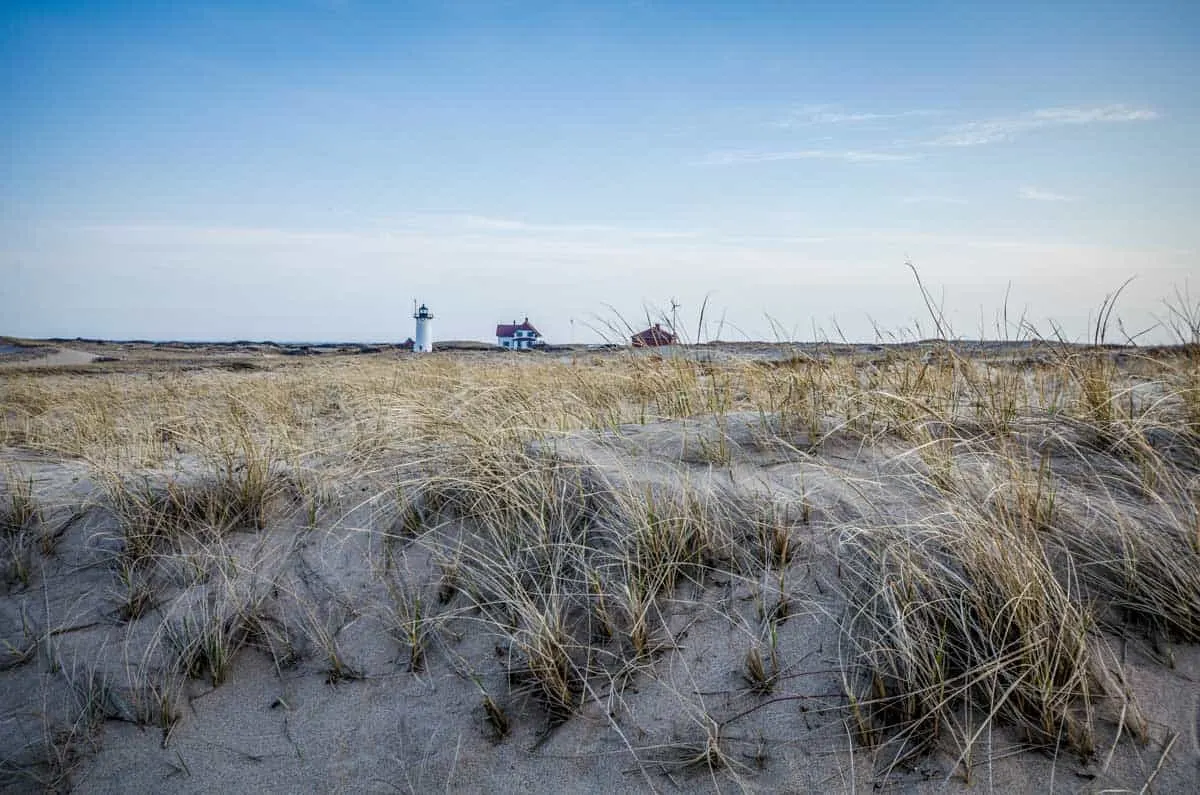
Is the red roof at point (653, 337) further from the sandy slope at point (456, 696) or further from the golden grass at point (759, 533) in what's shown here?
the sandy slope at point (456, 696)

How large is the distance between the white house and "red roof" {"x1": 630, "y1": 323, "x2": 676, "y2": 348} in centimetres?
4835

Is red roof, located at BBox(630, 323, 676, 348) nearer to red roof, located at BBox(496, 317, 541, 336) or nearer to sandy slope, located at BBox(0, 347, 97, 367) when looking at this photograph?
sandy slope, located at BBox(0, 347, 97, 367)

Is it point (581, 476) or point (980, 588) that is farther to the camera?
point (581, 476)

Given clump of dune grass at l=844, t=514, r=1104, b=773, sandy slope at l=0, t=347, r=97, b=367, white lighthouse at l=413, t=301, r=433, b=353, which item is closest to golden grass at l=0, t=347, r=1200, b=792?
clump of dune grass at l=844, t=514, r=1104, b=773

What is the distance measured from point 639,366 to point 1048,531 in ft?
8.90

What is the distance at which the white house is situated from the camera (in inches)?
2088

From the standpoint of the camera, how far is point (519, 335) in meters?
53.3

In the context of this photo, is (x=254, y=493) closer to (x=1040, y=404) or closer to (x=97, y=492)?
(x=97, y=492)

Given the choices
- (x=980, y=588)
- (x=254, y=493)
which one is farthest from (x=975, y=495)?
(x=254, y=493)

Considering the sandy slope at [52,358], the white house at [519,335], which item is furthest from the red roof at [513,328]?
the sandy slope at [52,358]

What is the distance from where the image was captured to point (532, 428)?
3.02 meters

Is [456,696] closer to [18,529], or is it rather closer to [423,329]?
[18,529]

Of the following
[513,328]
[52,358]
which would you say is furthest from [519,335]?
[52,358]

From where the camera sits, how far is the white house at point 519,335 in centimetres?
5303
